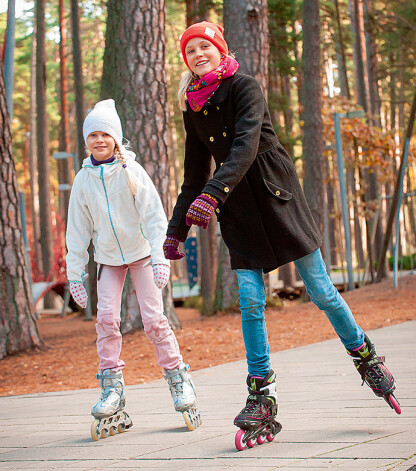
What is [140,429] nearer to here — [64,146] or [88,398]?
[88,398]

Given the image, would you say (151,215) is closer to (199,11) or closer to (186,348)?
(186,348)

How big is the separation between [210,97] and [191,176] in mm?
456

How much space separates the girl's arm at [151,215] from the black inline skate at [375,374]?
1151 mm

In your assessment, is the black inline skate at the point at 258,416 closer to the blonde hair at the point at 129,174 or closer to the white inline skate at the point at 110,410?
the white inline skate at the point at 110,410

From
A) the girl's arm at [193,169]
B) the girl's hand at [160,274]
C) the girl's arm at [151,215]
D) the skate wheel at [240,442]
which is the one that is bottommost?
the skate wheel at [240,442]

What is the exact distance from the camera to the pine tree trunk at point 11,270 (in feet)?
29.4

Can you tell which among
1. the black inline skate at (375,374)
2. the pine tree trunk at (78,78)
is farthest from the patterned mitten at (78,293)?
the pine tree trunk at (78,78)

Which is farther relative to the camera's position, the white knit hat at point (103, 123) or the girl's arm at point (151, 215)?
the white knit hat at point (103, 123)

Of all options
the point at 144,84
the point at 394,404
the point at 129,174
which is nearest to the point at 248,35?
the point at 144,84

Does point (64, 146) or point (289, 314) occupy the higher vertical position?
point (64, 146)

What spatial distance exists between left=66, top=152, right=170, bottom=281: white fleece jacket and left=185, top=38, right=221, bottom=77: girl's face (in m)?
0.83

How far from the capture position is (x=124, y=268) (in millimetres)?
4668

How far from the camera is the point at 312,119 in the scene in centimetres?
1786

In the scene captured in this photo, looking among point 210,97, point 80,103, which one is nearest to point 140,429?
point 210,97
